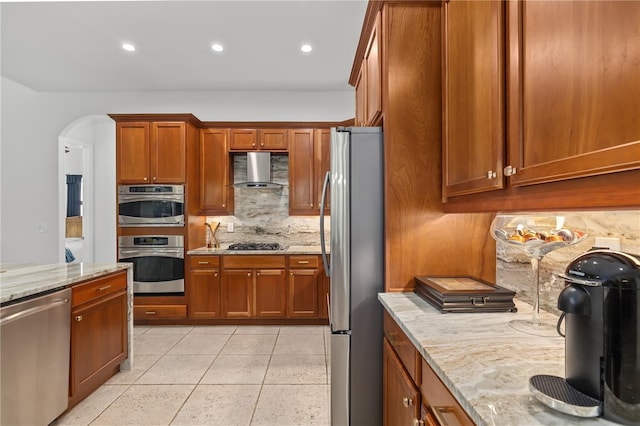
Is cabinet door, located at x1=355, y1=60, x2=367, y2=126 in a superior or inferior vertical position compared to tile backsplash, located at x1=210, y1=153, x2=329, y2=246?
superior

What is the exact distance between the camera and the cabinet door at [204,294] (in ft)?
12.8

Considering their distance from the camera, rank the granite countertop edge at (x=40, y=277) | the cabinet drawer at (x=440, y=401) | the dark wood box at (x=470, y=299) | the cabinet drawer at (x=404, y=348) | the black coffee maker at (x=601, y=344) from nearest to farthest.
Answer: the black coffee maker at (x=601, y=344) < the cabinet drawer at (x=440, y=401) < the cabinet drawer at (x=404, y=348) < the dark wood box at (x=470, y=299) < the granite countertop edge at (x=40, y=277)

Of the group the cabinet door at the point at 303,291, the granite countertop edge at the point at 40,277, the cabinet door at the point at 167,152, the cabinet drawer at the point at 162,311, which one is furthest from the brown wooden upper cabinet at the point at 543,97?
the cabinet drawer at the point at 162,311

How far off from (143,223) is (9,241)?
2141 millimetres

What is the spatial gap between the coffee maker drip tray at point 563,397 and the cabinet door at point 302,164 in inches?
139

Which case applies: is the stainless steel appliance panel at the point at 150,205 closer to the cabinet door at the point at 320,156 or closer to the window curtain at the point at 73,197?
the cabinet door at the point at 320,156

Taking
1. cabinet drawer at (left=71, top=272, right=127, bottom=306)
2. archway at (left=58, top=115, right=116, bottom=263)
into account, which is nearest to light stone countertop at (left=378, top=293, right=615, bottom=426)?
cabinet drawer at (left=71, top=272, right=127, bottom=306)

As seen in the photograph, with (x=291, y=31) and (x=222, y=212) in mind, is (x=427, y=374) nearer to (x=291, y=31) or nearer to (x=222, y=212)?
(x=291, y=31)

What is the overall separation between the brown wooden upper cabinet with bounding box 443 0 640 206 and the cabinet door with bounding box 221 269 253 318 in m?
2.96

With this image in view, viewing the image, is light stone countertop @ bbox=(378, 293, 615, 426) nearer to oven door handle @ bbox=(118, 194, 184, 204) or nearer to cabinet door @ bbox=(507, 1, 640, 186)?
cabinet door @ bbox=(507, 1, 640, 186)

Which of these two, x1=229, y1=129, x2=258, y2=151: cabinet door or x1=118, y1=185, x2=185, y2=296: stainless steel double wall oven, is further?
x1=229, y1=129, x2=258, y2=151: cabinet door

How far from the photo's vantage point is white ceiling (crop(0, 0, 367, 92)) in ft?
9.17

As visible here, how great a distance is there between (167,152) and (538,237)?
389 centimetres

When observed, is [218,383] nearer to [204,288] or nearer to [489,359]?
[204,288]
